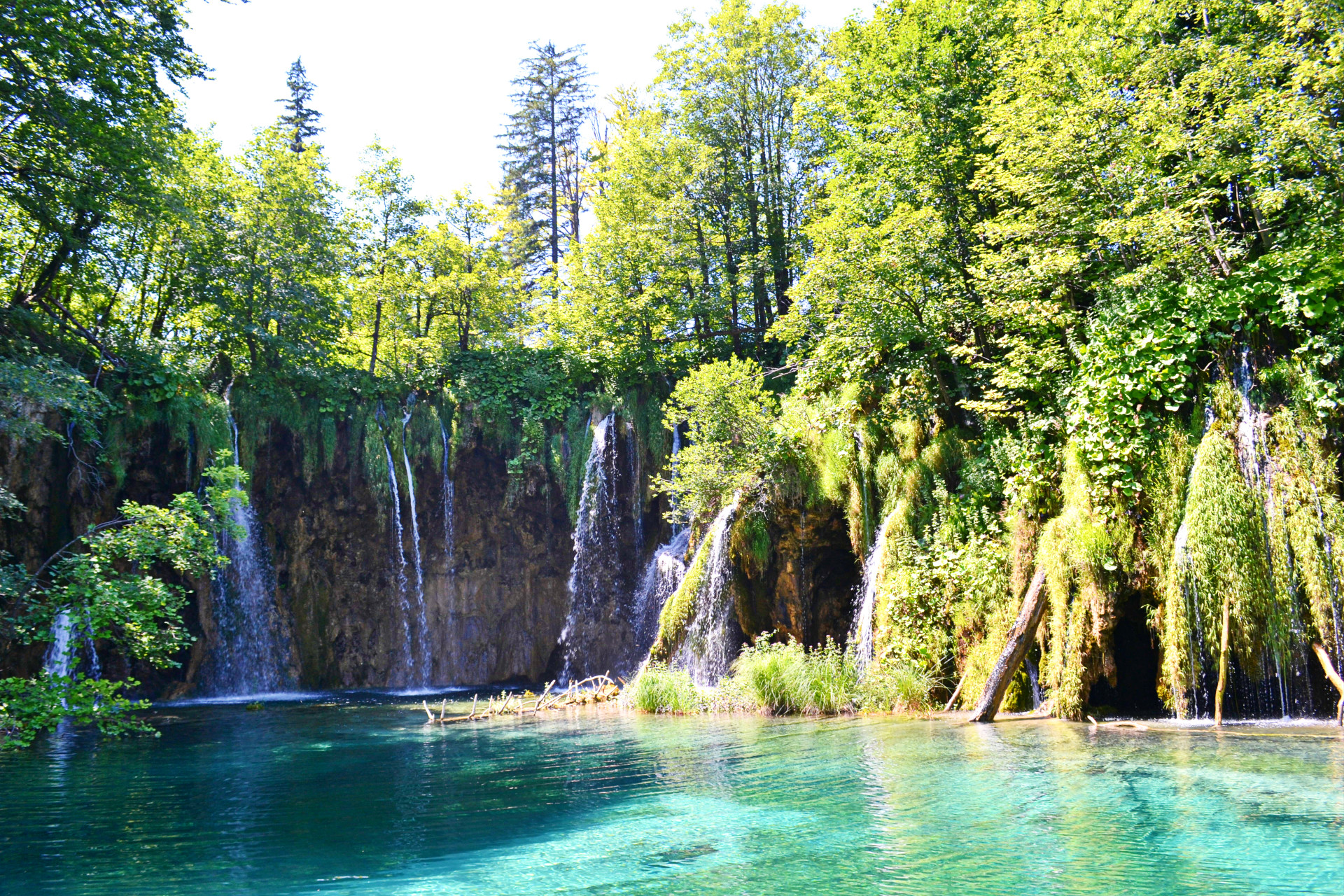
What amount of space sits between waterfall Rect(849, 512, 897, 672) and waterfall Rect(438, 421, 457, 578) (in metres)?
13.1

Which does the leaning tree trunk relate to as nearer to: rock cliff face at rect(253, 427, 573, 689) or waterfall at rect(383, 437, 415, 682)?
rock cliff face at rect(253, 427, 573, 689)

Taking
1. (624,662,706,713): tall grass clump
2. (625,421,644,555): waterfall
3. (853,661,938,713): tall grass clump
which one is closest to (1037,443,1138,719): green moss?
(853,661,938,713): tall grass clump

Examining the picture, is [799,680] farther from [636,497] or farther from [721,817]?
[636,497]

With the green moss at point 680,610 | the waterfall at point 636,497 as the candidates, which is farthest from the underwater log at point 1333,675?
the waterfall at point 636,497

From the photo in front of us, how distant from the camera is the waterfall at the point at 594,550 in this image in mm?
21297

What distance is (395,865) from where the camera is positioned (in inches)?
201

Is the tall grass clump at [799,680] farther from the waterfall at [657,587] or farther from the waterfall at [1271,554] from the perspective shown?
the waterfall at [657,587]

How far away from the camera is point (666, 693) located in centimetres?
1391

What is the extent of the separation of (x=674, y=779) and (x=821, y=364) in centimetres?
1036

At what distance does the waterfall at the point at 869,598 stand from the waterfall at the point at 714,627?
2.42 m

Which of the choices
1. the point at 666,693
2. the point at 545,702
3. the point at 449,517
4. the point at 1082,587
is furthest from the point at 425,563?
the point at 1082,587

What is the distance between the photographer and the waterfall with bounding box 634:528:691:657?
1919 centimetres

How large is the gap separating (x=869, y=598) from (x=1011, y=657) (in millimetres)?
3052

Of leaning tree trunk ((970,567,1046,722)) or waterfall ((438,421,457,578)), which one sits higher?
waterfall ((438,421,457,578))
